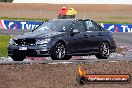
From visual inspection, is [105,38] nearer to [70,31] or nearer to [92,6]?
[70,31]

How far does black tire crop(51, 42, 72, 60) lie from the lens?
17.4 meters

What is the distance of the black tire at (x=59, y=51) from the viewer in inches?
683

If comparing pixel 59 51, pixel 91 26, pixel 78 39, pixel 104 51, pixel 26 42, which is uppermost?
pixel 91 26

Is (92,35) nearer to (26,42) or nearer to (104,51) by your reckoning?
(104,51)

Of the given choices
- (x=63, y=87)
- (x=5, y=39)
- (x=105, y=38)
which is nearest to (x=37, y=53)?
(x=105, y=38)

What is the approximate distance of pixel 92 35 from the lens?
19234mm

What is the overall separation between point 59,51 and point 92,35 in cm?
211

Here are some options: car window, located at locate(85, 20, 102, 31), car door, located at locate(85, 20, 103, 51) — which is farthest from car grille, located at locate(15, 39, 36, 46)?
car window, located at locate(85, 20, 102, 31)

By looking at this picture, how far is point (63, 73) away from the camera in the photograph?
13734 mm

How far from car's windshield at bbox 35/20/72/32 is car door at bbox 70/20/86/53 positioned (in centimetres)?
24

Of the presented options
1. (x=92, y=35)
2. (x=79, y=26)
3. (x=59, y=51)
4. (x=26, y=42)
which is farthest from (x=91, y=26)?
(x=26, y=42)

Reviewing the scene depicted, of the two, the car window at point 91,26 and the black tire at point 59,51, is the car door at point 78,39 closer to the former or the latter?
the car window at point 91,26

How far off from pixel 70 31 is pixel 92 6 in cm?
8426

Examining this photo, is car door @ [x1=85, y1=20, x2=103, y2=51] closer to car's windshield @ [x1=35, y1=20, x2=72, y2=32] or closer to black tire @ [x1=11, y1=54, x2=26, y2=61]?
car's windshield @ [x1=35, y1=20, x2=72, y2=32]
